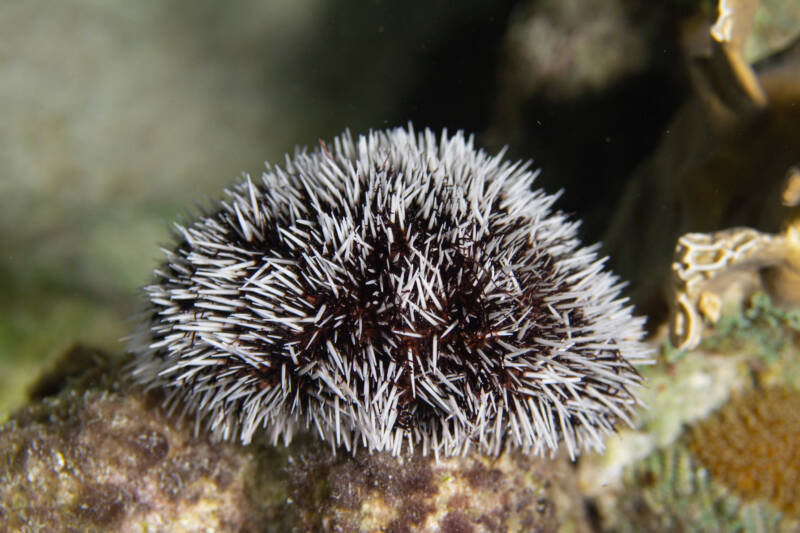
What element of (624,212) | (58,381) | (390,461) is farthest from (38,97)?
(624,212)

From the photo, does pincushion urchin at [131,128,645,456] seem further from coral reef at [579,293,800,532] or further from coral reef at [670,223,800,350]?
coral reef at [579,293,800,532]

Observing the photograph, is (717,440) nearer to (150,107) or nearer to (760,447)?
(760,447)

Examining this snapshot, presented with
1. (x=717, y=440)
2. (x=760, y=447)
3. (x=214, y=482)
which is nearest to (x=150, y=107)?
(x=214, y=482)

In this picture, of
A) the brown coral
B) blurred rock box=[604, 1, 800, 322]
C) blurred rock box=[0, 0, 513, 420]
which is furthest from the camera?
blurred rock box=[0, 0, 513, 420]

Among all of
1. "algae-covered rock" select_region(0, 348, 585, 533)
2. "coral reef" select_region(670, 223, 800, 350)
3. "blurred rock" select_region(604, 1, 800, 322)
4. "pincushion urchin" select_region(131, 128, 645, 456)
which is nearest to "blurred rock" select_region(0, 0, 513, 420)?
"algae-covered rock" select_region(0, 348, 585, 533)

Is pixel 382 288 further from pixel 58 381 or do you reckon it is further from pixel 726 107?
pixel 58 381

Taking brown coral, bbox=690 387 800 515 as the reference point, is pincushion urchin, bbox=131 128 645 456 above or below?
above

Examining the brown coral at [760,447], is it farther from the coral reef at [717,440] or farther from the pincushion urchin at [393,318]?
the pincushion urchin at [393,318]
